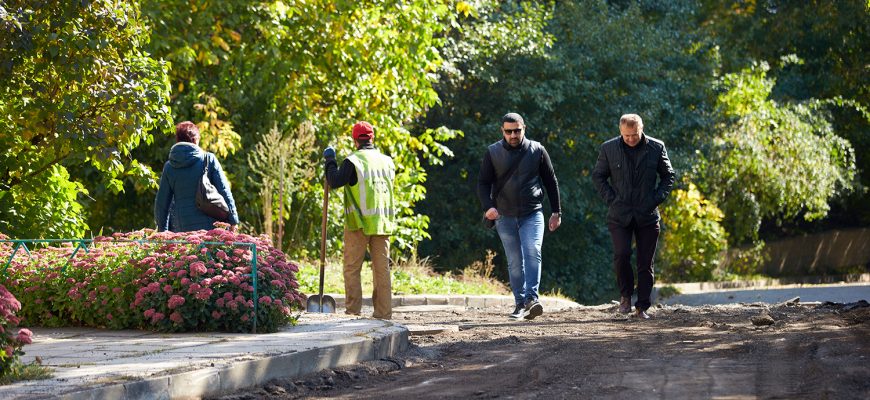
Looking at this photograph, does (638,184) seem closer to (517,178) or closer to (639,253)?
(639,253)

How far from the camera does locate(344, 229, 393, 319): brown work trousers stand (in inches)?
472

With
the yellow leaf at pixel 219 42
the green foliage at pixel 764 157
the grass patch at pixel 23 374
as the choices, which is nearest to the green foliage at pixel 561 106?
the green foliage at pixel 764 157

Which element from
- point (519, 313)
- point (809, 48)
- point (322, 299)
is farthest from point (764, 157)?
point (322, 299)

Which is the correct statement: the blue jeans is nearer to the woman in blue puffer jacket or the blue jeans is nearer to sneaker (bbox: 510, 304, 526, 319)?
sneaker (bbox: 510, 304, 526, 319)

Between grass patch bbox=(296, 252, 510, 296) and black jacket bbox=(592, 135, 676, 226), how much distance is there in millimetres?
4647

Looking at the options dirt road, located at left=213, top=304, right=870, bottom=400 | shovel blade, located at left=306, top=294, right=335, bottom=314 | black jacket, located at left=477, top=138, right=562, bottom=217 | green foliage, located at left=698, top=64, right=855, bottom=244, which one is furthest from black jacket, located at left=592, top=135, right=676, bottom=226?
green foliage, located at left=698, top=64, right=855, bottom=244

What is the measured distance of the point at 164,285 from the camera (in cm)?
948

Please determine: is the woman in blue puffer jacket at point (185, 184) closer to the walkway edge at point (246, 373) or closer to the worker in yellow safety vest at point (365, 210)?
the worker in yellow safety vest at point (365, 210)

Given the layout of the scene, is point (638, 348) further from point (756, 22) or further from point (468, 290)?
point (756, 22)

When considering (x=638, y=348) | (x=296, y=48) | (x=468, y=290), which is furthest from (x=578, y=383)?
(x=296, y=48)

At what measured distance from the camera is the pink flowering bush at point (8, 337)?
22.3ft

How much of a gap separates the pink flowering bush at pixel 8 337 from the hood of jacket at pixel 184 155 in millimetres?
4141

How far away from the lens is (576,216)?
85.2 ft

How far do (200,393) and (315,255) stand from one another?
41.6 feet
